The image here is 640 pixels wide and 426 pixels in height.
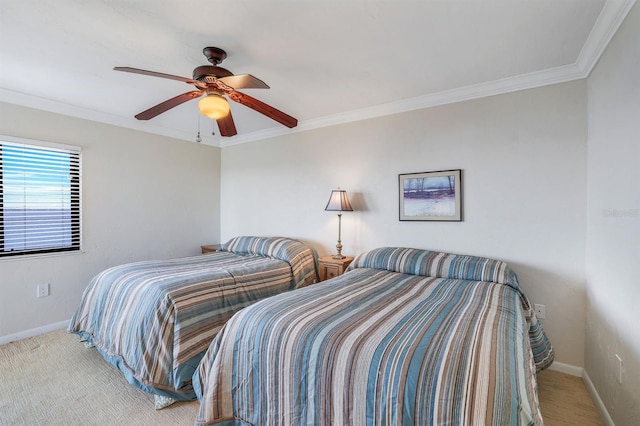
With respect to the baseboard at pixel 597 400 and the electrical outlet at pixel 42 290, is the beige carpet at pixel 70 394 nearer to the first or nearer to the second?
the electrical outlet at pixel 42 290

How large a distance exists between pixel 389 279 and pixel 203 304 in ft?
4.46

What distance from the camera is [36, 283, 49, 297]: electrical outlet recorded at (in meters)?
2.90

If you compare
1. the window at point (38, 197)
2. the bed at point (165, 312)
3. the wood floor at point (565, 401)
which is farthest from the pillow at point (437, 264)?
the window at point (38, 197)

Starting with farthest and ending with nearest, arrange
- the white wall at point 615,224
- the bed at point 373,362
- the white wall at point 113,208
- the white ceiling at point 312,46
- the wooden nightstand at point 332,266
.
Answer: the wooden nightstand at point 332,266 < the white wall at point 113,208 < the white ceiling at point 312,46 < the white wall at point 615,224 < the bed at point 373,362

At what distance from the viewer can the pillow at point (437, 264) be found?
2189 mm

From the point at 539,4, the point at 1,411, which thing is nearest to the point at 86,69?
the point at 1,411

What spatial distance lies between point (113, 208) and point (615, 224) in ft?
14.2

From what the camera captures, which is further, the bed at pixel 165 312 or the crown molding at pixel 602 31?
the bed at pixel 165 312

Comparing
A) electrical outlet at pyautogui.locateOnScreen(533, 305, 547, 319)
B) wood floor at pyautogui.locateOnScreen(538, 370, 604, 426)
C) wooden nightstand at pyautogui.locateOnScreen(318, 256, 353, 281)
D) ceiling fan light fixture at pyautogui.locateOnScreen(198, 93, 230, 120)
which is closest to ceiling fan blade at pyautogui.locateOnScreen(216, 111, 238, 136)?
ceiling fan light fixture at pyautogui.locateOnScreen(198, 93, 230, 120)

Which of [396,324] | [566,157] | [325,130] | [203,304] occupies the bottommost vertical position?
[203,304]

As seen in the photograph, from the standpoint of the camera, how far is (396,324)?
1.35 m

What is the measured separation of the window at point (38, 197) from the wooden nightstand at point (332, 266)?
2.59 metres

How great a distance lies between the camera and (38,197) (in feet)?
9.46

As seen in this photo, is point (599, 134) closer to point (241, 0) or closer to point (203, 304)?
point (241, 0)
